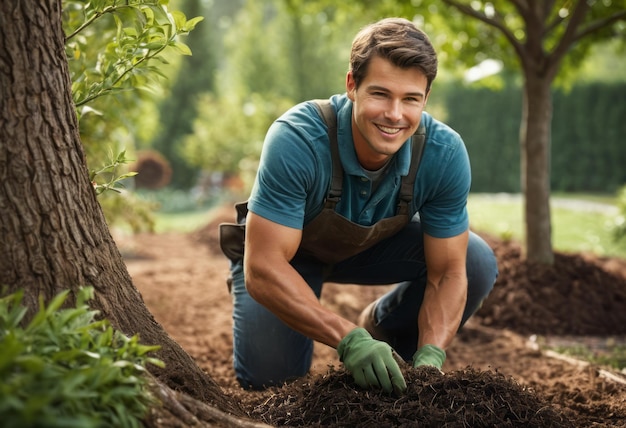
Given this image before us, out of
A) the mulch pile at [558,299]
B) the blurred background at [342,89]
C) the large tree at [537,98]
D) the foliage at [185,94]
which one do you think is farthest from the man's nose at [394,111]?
the foliage at [185,94]

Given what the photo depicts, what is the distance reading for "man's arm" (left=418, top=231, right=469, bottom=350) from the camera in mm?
2559

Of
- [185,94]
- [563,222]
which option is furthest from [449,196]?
[185,94]

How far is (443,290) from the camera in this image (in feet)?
8.65

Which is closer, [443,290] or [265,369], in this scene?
[443,290]

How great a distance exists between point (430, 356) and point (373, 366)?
0.41 m

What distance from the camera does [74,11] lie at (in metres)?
3.26

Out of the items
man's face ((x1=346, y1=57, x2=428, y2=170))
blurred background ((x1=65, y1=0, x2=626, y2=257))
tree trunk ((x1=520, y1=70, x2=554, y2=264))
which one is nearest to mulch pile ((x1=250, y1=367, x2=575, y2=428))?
man's face ((x1=346, y1=57, x2=428, y2=170))

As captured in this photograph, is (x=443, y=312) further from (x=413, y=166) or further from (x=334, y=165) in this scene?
(x=334, y=165)

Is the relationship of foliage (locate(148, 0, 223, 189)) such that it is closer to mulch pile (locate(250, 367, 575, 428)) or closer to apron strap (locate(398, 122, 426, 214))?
apron strap (locate(398, 122, 426, 214))

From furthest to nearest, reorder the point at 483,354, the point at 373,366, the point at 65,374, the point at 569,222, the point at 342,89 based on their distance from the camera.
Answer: the point at 342,89
the point at 569,222
the point at 483,354
the point at 373,366
the point at 65,374

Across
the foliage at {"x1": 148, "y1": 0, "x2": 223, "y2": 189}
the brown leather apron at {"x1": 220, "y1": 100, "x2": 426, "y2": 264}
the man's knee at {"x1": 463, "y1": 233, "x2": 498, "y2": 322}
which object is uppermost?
the foliage at {"x1": 148, "y1": 0, "x2": 223, "y2": 189}

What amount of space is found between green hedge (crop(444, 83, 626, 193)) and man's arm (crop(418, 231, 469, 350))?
1189 cm

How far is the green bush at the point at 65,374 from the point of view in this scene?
3.68 feet

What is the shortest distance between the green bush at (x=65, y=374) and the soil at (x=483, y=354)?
27.0 inches
